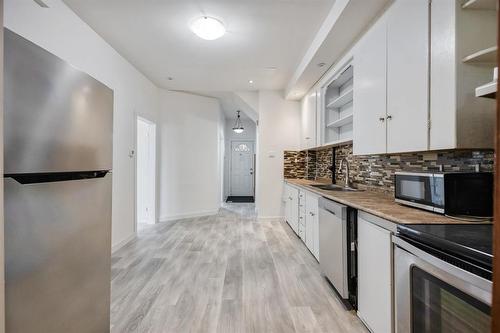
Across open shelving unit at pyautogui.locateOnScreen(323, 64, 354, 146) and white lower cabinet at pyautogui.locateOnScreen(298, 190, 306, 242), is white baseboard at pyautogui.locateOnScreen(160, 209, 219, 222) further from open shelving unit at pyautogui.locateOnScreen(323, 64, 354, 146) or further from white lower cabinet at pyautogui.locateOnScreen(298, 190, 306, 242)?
open shelving unit at pyautogui.locateOnScreen(323, 64, 354, 146)

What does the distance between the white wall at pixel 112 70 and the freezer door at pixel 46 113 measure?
1423 mm

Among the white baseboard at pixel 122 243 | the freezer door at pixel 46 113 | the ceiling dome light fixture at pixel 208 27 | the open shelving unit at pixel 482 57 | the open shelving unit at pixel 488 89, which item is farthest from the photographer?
the white baseboard at pixel 122 243

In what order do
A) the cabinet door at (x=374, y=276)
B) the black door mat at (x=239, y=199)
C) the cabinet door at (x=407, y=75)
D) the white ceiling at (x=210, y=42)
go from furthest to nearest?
the black door mat at (x=239, y=199), the white ceiling at (x=210, y=42), the cabinet door at (x=407, y=75), the cabinet door at (x=374, y=276)

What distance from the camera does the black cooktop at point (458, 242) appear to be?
0.85 metres

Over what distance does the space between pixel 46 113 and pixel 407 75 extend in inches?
81.2

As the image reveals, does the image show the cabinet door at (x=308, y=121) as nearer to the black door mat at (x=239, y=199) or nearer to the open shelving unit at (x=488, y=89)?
the open shelving unit at (x=488, y=89)

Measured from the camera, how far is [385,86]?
205 cm

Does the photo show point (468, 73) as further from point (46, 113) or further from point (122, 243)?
point (122, 243)

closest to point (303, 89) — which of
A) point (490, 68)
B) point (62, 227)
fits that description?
point (490, 68)

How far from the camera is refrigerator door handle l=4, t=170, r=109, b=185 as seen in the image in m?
0.83

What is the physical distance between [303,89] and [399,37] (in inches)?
107

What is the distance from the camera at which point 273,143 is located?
5285 millimetres

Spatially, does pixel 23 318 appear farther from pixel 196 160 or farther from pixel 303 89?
pixel 196 160

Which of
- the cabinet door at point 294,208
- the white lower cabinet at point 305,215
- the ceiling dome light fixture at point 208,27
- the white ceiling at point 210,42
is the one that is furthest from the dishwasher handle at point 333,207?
the ceiling dome light fixture at point 208,27
